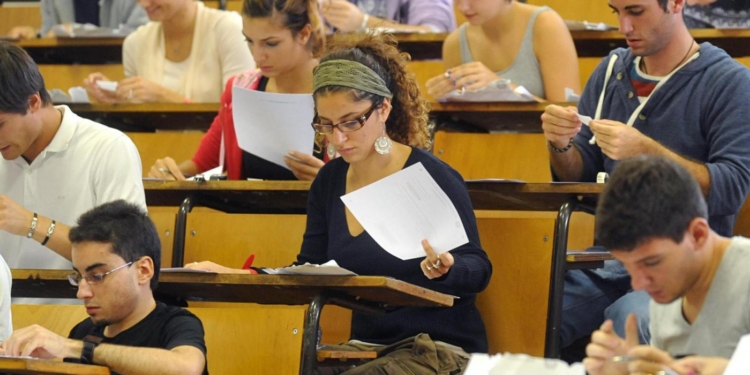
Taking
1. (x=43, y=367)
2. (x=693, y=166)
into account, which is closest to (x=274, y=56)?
(x=693, y=166)

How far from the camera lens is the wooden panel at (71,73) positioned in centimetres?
488

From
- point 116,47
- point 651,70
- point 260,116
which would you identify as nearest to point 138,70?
point 116,47

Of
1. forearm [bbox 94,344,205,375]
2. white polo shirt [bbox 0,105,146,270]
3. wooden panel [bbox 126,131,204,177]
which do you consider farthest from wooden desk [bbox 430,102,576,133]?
forearm [bbox 94,344,205,375]

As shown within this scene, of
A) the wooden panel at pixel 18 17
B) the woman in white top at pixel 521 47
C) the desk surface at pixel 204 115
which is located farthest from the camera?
the wooden panel at pixel 18 17

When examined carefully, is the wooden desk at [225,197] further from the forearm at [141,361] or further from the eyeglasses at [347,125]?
the forearm at [141,361]

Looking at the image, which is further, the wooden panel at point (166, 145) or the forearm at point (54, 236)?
the wooden panel at point (166, 145)

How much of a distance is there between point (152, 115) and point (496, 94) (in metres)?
1.36

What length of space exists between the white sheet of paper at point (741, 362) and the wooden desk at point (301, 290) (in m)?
0.94

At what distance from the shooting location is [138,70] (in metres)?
4.59

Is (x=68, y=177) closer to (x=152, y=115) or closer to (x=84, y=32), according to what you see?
(x=152, y=115)

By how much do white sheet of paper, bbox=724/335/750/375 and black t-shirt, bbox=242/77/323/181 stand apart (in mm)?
2139

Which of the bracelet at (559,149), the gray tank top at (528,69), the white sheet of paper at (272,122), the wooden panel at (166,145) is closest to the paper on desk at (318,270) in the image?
the bracelet at (559,149)

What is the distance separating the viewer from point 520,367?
165 cm

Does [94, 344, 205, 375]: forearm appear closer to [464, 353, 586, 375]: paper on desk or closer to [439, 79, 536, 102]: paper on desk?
[464, 353, 586, 375]: paper on desk
